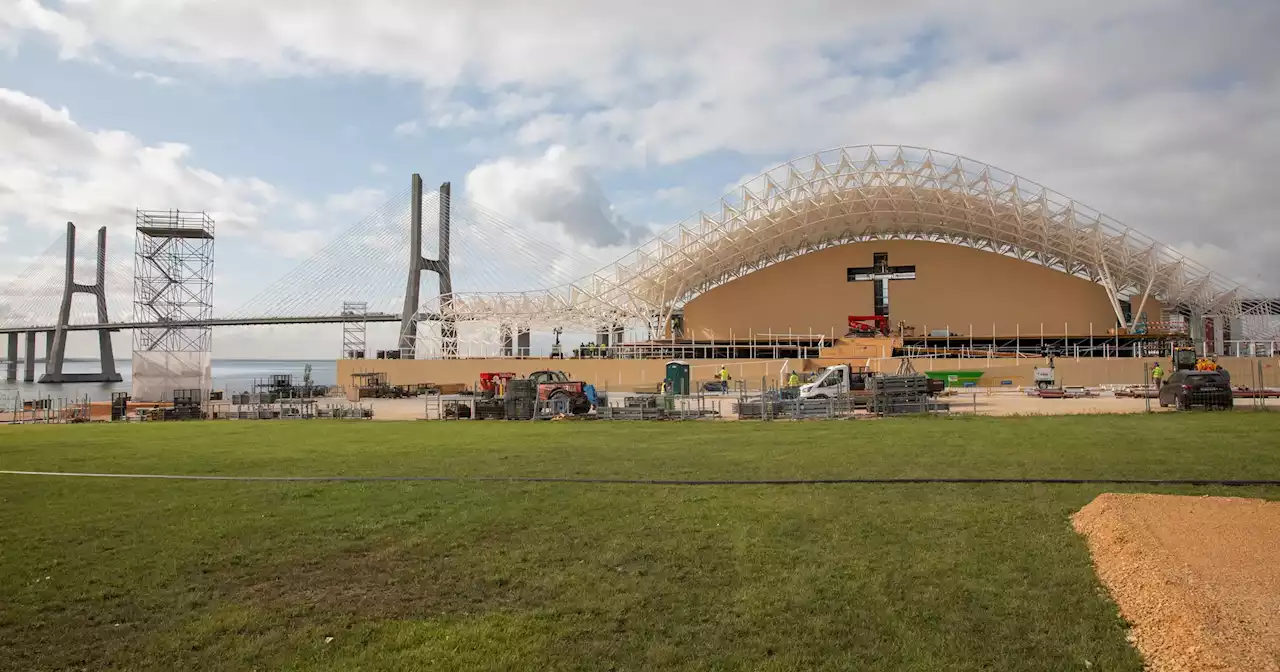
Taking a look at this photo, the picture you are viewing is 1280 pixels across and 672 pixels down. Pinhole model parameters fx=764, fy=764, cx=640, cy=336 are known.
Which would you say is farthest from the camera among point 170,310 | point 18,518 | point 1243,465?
point 170,310

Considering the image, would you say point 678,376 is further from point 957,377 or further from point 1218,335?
point 1218,335

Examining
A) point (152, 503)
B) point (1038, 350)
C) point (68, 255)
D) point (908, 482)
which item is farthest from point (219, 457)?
point (68, 255)

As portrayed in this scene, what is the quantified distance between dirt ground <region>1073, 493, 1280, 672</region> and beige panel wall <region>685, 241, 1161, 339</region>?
63.4 metres

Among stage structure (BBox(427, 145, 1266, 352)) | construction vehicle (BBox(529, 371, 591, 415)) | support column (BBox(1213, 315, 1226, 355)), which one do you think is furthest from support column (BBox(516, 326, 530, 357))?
support column (BBox(1213, 315, 1226, 355))

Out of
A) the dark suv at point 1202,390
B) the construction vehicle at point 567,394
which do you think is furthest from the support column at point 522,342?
the dark suv at point 1202,390

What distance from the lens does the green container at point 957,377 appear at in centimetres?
4203

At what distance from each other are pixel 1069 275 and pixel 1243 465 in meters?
61.3

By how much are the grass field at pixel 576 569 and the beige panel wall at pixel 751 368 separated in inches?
1113

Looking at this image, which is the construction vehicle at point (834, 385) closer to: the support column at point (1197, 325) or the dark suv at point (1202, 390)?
the dark suv at point (1202, 390)

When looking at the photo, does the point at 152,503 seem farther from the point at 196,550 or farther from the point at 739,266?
the point at 739,266

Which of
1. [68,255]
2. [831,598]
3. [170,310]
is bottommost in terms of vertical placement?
[831,598]

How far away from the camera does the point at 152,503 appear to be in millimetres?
9117

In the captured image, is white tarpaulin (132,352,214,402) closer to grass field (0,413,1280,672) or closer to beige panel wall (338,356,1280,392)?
beige panel wall (338,356,1280,392)

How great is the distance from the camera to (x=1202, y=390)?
70.8 feet
